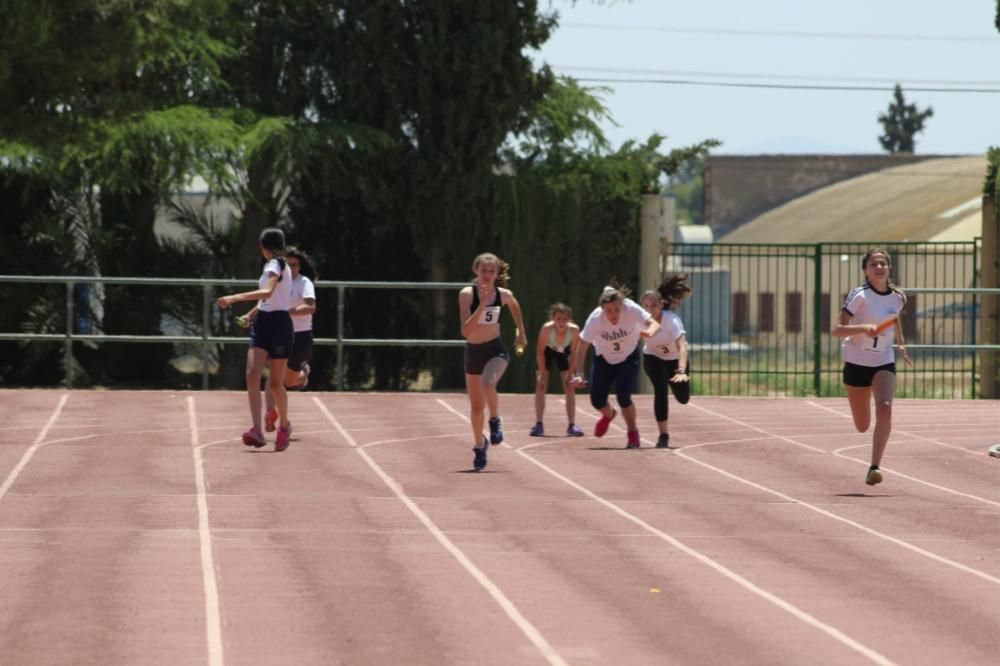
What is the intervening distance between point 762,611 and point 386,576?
81.2 inches

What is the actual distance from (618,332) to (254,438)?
11.2 ft

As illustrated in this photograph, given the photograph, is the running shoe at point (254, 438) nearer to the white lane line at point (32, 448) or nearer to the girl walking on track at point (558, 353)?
the white lane line at point (32, 448)

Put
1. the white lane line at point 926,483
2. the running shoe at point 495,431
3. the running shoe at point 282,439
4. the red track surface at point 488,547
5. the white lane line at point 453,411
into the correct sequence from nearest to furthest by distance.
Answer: the red track surface at point 488,547 < the white lane line at point 926,483 < the running shoe at point 495,431 < the running shoe at point 282,439 < the white lane line at point 453,411

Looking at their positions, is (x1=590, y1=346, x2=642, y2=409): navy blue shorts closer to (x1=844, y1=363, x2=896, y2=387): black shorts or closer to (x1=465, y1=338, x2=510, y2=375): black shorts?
(x1=465, y1=338, x2=510, y2=375): black shorts

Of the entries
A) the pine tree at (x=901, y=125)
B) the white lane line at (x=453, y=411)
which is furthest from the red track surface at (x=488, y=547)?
the pine tree at (x=901, y=125)

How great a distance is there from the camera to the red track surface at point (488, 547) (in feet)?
28.1

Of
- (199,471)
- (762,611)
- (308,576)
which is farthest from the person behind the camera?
(199,471)

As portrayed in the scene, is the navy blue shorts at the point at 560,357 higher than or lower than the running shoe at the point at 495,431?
higher

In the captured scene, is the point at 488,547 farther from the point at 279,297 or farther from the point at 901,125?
the point at 901,125

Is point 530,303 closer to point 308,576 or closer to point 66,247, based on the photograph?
point 66,247

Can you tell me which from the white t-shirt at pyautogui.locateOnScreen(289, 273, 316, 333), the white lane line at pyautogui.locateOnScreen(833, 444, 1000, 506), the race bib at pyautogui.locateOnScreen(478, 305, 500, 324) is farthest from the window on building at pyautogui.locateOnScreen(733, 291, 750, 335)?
the race bib at pyautogui.locateOnScreen(478, 305, 500, 324)

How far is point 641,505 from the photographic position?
1367cm

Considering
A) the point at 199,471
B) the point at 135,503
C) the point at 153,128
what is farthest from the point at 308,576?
the point at 153,128

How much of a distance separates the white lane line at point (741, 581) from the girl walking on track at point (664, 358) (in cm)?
258
